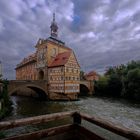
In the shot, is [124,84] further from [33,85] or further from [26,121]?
[26,121]

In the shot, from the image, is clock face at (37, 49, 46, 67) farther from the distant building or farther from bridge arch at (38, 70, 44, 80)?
the distant building

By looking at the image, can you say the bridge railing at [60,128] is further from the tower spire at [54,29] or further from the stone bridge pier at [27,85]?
the tower spire at [54,29]

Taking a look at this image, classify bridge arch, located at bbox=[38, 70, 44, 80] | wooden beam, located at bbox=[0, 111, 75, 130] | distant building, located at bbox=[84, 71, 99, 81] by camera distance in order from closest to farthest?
wooden beam, located at bbox=[0, 111, 75, 130], bridge arch, located at bbox=[38, 70, 44, 80], distant building, located at bbox=[84, 71, 99, 81]

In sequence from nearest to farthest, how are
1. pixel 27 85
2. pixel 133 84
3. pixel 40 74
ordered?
pixel 27 85 < pixel 133 84 < pixel 40 74

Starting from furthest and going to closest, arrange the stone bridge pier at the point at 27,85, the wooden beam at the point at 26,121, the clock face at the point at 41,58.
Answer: the clock face at the point at 41,58
the stone bridge pier at the point at 27,85
the wooden beam at the point at 26,121

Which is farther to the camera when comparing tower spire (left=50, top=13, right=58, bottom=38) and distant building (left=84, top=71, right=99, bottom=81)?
distant building (left=84, top=71, right=99, bottom=81)

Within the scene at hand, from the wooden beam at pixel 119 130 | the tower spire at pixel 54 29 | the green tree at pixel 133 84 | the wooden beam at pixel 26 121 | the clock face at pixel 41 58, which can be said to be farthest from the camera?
the tower spire at pixel 54 29

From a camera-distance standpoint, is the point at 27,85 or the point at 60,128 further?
the point at 27,85

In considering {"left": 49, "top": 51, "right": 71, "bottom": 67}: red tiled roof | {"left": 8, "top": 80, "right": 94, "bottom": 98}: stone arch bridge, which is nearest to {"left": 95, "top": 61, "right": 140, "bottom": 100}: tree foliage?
{"left": 8, "top": 80, "right": 94, "bottom": 98}: stone arch bridge

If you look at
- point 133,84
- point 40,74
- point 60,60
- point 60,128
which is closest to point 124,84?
point 133,84

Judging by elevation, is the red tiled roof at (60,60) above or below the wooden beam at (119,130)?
above

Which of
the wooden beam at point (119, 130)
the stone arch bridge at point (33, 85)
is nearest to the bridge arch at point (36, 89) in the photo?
the stone arch bridge at point (33, 85)

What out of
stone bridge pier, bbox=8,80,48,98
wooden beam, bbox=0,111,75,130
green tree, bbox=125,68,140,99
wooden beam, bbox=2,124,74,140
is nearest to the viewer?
wooden beam, bbox=0,111,75,130

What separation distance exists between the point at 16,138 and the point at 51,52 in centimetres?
3099
